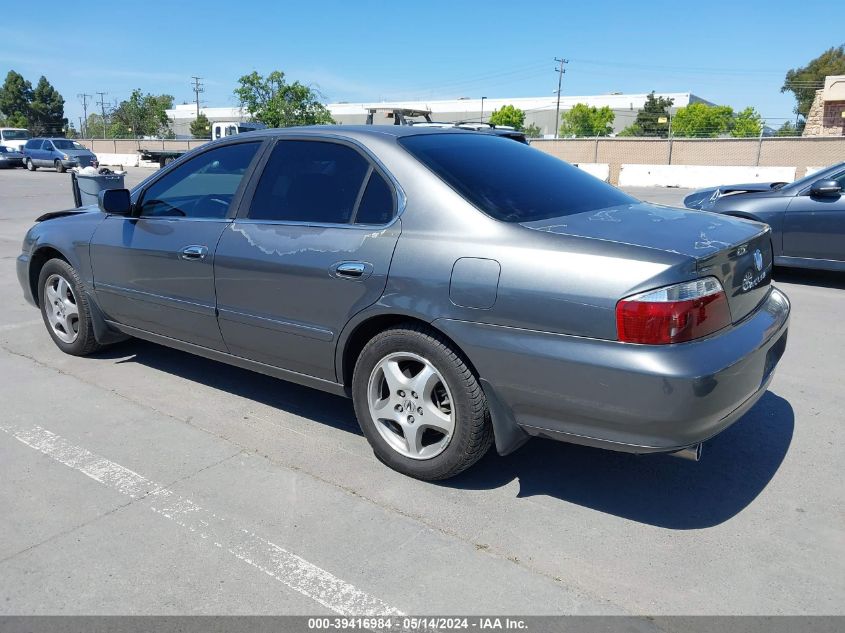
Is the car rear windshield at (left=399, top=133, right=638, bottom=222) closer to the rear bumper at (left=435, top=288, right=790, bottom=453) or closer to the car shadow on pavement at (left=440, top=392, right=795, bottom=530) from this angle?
the rear bumper at (left=435, top=288, right=790, bottom=453)

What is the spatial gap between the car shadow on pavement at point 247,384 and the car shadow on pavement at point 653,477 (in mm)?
992

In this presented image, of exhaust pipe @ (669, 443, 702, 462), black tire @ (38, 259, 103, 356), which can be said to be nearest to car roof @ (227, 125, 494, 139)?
black tire @ (38, 259, 103, 356)

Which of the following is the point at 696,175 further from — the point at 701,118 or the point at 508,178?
the point at 701,118

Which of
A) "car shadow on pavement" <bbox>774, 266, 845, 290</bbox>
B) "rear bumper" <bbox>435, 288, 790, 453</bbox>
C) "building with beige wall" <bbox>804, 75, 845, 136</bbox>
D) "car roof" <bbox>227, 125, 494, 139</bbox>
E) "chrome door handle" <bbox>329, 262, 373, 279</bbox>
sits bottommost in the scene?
"car shadow on pavement" <bbox>774, 266, 845, 290</bbox>

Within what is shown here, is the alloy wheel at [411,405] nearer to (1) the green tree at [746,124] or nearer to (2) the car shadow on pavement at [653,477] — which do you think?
(2) the car shadow on pavement at [653,477]

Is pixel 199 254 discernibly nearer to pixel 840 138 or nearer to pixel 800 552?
pixel 800 552

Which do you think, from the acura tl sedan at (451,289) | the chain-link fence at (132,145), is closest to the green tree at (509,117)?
the chain-link fence at (132,145)

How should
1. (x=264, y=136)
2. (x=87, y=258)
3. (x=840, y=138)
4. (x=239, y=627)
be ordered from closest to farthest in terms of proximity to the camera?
1. (x=239, y=627)
2. (x=264, y=136)
3. (x=87, y=258)
4. (x=840, y=138)

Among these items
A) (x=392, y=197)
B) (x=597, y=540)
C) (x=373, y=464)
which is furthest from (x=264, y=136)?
(x=597, y=540)

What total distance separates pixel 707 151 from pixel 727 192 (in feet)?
92.3

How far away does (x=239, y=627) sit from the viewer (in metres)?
2.39

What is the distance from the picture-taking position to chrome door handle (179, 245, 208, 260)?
4039 mm

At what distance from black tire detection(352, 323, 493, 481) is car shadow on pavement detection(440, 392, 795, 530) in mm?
176

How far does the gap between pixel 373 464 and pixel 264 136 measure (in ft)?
6.48
